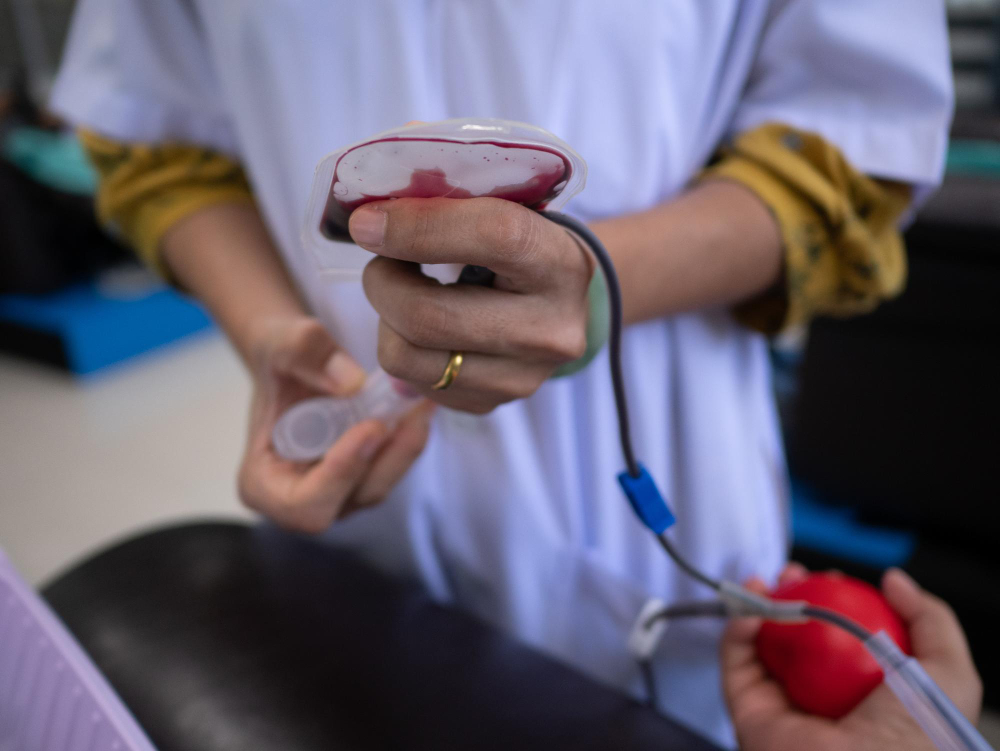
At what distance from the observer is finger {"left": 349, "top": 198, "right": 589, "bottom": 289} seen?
0.32 meters

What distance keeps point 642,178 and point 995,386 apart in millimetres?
950

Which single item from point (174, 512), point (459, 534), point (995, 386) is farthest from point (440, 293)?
point (174, 512)

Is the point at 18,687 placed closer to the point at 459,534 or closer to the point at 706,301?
the point at 459,534

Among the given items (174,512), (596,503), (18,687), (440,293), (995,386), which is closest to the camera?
(440,293)

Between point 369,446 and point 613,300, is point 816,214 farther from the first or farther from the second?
point 369,446

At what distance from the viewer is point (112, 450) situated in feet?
7.26

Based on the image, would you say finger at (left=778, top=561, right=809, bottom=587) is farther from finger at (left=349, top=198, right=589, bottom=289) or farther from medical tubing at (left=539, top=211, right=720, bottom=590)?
finger at (left=349, top=198, right=589, bottom=289)

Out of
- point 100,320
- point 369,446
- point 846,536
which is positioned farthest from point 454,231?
point 100,320

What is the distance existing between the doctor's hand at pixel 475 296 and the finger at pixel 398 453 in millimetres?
94

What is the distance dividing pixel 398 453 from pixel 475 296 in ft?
0.62

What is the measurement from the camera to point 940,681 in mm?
454

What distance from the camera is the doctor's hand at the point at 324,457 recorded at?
51 cm

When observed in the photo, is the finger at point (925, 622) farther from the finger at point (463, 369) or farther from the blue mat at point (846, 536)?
the blue mat at point (846, 536)

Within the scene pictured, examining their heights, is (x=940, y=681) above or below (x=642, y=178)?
below
